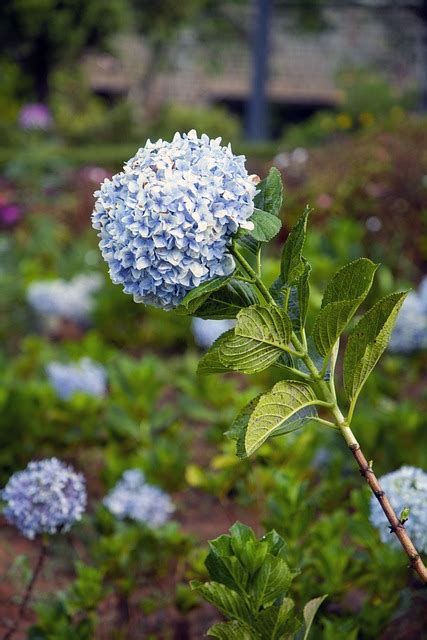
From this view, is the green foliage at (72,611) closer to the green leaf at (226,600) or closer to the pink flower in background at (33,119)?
the green leaf at (226,600)

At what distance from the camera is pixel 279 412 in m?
1.29

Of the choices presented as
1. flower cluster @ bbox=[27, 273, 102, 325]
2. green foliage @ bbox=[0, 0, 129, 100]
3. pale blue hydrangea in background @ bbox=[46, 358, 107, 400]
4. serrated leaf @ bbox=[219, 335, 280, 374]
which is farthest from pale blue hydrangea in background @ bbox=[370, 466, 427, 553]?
green foliage @ bbox=[0, 0, 129, 100]

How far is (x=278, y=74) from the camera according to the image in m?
20.6

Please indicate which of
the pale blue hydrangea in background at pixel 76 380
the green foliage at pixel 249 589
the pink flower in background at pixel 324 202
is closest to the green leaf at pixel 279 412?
the green foliage at pixel 249 589

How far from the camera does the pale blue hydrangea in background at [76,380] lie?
3.33m

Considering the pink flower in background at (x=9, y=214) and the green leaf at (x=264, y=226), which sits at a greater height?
the pink flower in background at (x=9, y=214)

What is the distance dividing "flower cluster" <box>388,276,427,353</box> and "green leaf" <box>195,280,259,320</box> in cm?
224

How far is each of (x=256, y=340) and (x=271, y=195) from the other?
212 millimetres

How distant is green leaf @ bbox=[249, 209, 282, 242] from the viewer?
1.26m

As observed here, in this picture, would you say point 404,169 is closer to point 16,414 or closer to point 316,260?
point 316,260

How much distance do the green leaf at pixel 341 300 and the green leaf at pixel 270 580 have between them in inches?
12.4

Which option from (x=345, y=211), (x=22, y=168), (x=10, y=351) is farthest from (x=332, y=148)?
(x=10, y=351)

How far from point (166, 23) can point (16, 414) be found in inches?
588

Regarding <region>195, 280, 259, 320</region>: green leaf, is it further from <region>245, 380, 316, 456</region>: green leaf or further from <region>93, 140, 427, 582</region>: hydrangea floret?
<region>245, 380, 316, 456</region>: green leaf
